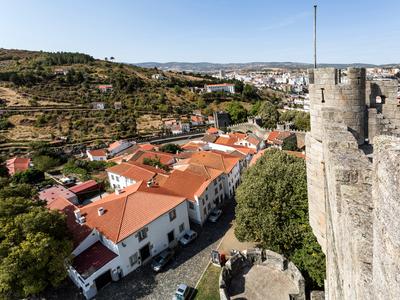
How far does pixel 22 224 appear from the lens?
16.6 metres

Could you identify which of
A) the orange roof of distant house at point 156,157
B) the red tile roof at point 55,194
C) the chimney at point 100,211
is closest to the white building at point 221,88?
the orange roof of distant house at point 156,157

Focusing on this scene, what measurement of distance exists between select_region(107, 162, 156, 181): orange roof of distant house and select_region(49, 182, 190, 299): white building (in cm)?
765

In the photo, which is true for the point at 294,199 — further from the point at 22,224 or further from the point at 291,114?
the point at 291,114

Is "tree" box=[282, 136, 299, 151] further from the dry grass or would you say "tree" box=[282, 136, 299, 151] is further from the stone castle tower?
the dry grass

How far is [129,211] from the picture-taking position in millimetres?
21172

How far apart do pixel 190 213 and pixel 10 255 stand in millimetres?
15128

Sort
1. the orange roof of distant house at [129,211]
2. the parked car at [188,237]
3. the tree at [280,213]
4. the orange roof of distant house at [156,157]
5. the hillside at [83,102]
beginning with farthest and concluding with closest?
the hillside at [83,102] < the orange roof of distant house at [156,157] < the parked car at [188,237] < the orange roof of distant house at [129,211] < the tree at [280,213]

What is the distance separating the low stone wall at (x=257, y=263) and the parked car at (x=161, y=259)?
19.7ft

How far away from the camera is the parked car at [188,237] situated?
23009 mm

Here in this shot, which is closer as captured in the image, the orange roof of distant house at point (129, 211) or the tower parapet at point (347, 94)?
the tower parapet at point (347, 94)

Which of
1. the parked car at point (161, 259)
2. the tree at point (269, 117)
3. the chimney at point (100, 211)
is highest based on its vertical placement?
the tree at point (269, 117)

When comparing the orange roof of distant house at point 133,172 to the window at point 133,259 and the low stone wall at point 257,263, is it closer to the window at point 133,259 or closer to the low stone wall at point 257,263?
the window at point 133,259

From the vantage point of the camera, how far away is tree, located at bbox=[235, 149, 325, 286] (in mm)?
16109

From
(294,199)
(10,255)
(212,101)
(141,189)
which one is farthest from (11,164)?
(212,101)
